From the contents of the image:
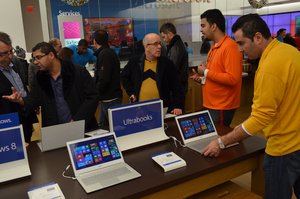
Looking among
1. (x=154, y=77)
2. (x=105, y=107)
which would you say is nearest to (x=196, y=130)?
(x=154, y=77)

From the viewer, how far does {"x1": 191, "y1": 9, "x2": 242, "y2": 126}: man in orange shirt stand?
2279mm

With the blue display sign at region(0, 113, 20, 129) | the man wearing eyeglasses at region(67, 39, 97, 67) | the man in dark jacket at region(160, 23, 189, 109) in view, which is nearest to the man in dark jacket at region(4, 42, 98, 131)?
the blue display sign at region(0, 113, 20, 129)

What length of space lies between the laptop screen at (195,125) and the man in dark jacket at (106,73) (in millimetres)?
1713

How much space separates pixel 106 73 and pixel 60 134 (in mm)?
1664

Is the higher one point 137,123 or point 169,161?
point 137,123

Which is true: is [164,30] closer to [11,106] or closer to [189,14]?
→ [11,106]

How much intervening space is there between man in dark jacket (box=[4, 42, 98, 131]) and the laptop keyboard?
2.58 ft

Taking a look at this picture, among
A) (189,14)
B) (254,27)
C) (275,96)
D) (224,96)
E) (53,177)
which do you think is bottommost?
(53,177)

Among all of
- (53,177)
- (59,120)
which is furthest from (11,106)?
(53,177)

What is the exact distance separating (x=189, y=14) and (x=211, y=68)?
5.35 meters

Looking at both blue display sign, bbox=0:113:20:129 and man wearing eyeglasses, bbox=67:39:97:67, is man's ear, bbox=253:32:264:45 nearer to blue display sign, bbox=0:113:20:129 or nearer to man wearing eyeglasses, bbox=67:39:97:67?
blue display sign, bbox=0:113:20:129

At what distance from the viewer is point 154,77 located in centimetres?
257

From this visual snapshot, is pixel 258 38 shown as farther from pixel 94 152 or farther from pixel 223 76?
pixel 94 152

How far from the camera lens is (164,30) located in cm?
387
